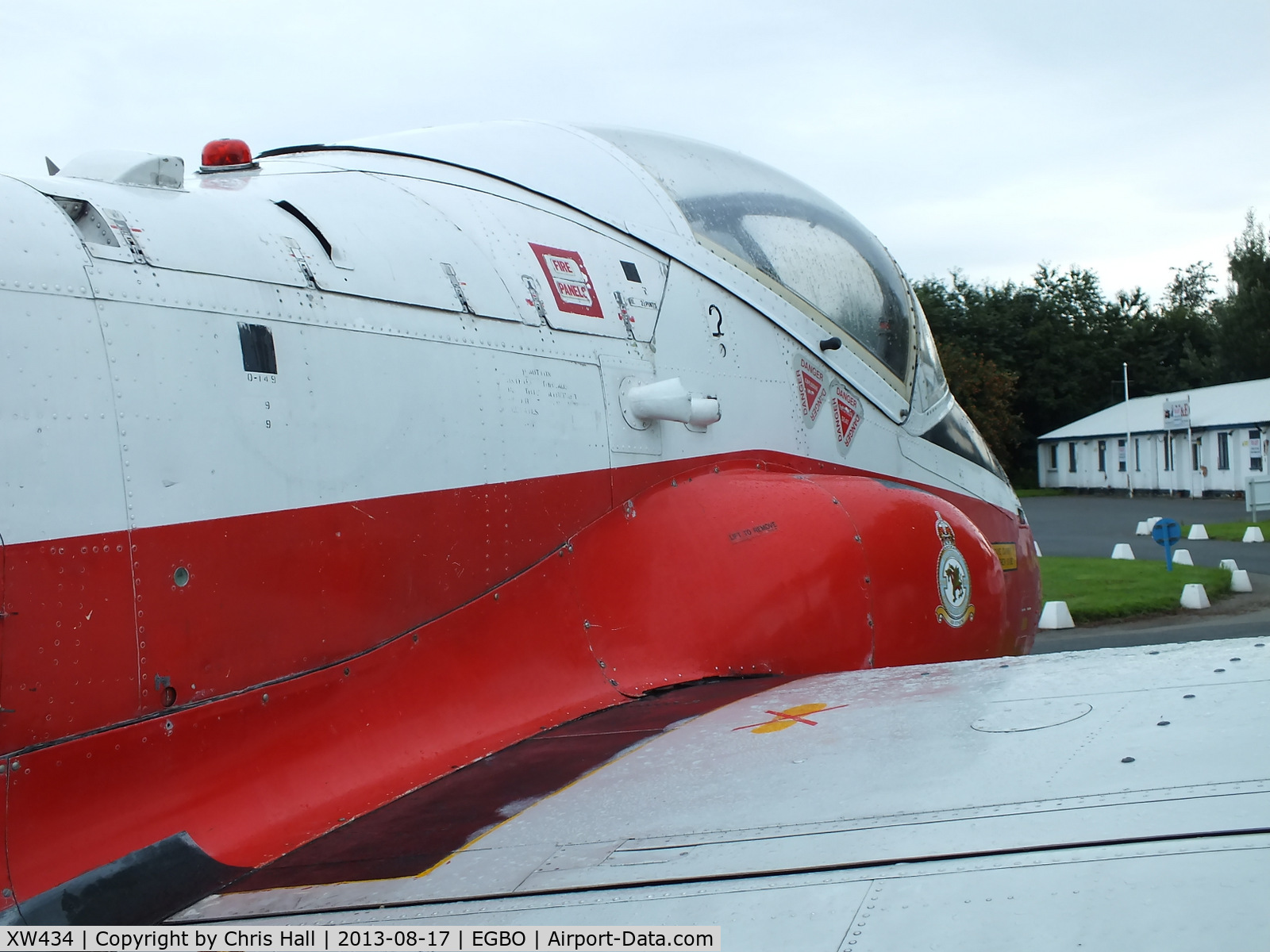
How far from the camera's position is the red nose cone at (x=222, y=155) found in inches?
180

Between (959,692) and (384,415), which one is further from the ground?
(384,415)

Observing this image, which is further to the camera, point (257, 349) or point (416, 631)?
point (416, 631)

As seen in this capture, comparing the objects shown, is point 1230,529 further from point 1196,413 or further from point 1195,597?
point 1196,413

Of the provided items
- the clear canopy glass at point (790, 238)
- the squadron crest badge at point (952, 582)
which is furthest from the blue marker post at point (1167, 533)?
the squadron crest badge at point (952, 582)

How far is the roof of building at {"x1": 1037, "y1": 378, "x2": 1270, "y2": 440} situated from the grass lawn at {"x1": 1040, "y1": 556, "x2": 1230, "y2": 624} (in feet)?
67.7

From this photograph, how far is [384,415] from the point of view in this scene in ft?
12.6

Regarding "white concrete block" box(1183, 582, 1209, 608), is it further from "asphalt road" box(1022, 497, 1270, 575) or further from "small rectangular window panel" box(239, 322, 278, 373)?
"small rectangular window panel" box(239, 322, 278, 373)

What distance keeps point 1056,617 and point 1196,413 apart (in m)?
29.9

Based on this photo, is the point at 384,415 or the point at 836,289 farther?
the point at 836,289

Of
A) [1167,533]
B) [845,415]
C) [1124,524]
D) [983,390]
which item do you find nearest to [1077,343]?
[983,390]

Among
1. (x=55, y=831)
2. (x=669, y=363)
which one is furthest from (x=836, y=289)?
(x=55, y=831)

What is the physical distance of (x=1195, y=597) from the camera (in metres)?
13.0

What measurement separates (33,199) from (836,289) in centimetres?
442

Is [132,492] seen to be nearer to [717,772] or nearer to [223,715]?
[223,715]
